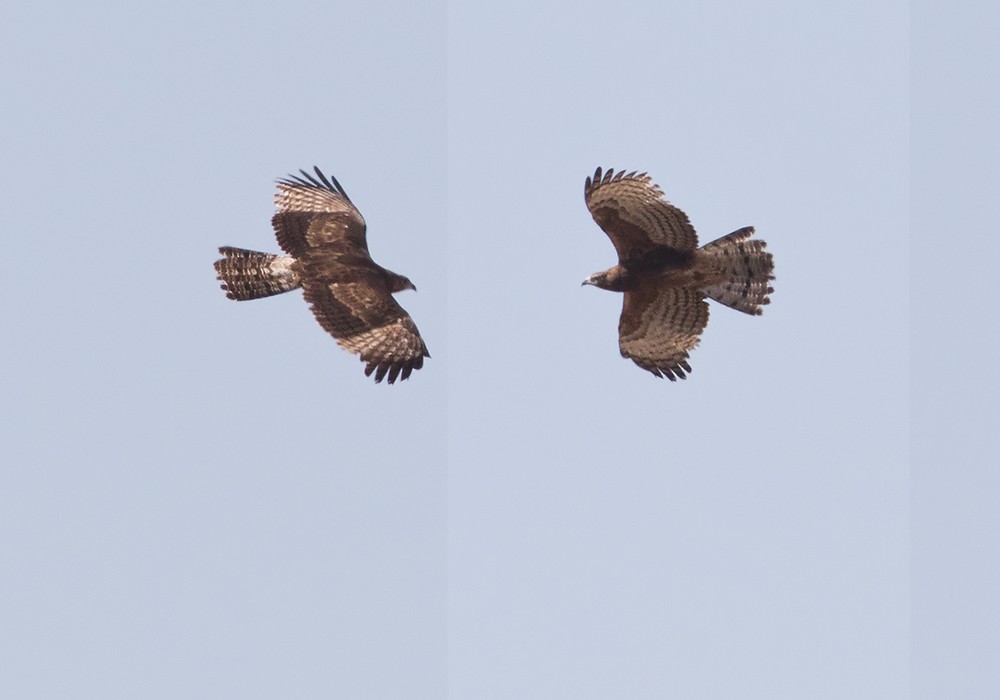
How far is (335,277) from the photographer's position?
19.1 meters

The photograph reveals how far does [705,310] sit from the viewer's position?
766 inches

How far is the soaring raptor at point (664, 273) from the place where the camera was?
18703mm

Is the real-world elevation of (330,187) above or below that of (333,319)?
above

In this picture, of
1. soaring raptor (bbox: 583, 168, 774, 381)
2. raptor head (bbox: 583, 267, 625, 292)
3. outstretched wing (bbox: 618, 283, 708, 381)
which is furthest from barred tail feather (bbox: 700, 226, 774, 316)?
raptor head (bbox: 583, 267, 625, 292)

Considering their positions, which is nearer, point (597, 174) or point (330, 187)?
point (597, 174)

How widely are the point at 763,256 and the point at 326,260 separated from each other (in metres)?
4.31

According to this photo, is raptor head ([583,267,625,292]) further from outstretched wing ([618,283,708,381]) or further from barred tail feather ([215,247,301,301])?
barred tail feather ([215,247,301,301])

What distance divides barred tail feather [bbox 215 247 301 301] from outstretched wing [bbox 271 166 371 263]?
0.94 feet

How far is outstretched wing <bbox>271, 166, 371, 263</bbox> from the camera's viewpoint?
19234mm

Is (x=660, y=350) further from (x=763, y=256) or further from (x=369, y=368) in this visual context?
(x=369, y=368)

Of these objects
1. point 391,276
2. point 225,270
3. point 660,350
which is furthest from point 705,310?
point 225,270

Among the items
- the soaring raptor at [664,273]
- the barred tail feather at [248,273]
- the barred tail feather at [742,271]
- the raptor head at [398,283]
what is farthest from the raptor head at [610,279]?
the barred tail feather at [248,273]

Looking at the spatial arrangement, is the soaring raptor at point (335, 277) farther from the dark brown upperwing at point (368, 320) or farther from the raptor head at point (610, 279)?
the raptor head at point (610, 279)

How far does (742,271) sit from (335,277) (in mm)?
4012
